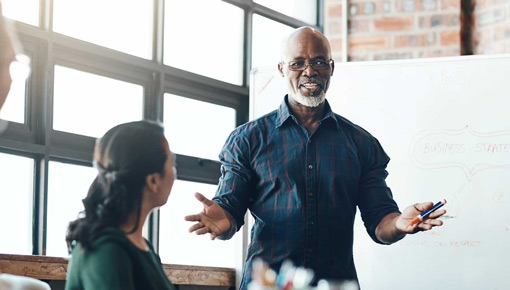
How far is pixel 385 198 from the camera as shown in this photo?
249 cm

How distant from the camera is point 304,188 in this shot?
245 cm

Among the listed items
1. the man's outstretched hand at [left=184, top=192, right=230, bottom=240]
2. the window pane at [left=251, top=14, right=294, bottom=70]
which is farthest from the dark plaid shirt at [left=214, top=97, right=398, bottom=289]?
the window pane at [left=251, top=14, right=294, bottom=70]

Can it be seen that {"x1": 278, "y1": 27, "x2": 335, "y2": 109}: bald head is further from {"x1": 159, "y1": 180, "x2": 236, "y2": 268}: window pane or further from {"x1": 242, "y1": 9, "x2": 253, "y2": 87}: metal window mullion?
{"x1": 242, "y1": 9, "x2": 253, "y2": 87}: metal window mullion

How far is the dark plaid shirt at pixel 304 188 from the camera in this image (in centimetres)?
242

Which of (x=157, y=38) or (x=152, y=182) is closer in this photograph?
(x=152, y=182)

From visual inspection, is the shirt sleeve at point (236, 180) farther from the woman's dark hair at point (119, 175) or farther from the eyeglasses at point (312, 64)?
the woman's dark hair at point (119, 175)

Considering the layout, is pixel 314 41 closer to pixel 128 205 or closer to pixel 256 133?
pixel 256 133

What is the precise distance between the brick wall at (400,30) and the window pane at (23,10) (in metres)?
1.87

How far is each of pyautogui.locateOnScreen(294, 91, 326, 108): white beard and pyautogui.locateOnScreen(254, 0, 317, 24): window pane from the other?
6.37 ft

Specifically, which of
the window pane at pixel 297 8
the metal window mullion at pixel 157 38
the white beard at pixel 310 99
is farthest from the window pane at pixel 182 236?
the white beard at pixel 310 99

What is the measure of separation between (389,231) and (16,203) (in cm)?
146

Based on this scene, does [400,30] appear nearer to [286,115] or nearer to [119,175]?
[286,115]

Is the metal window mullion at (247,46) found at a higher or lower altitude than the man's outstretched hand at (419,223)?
higher

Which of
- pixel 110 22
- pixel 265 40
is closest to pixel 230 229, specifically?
pixel 110 22
